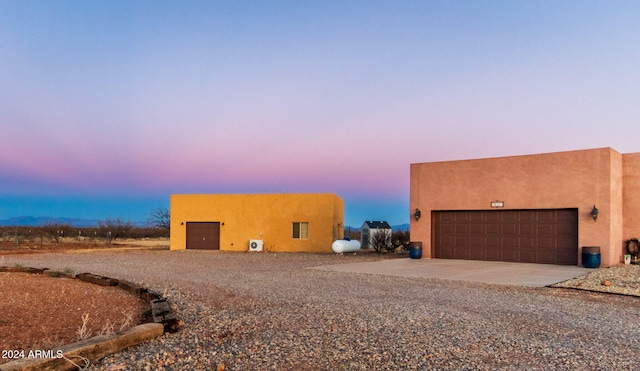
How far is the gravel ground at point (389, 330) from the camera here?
16.0 ft

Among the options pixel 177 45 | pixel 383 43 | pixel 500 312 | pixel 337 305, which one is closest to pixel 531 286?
pixel 500 312

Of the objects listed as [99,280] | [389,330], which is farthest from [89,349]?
[99,280]

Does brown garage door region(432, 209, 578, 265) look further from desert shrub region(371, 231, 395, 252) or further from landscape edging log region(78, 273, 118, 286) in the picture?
landscape edging log region(78, 273, 118, 286)

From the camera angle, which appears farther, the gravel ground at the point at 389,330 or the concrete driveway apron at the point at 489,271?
the concrete driveway apron at the point at 489,271

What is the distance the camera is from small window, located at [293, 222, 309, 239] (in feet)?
92.2

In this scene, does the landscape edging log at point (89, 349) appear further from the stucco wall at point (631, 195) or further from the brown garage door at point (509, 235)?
the stucco wall at point (631, 195)

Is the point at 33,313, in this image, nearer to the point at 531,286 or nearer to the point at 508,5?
the point at 531,286

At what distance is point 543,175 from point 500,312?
36.7 feet

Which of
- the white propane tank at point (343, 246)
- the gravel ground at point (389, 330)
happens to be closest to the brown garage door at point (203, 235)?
the white propane tank at point (343, 246)

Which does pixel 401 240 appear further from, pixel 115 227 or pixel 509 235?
pixel 115 227

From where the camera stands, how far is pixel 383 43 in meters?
16.6

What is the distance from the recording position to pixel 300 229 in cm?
2817

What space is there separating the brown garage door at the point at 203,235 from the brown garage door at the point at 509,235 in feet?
47.5

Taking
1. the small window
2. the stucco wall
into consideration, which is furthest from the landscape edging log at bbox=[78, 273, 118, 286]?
the stucco wall
